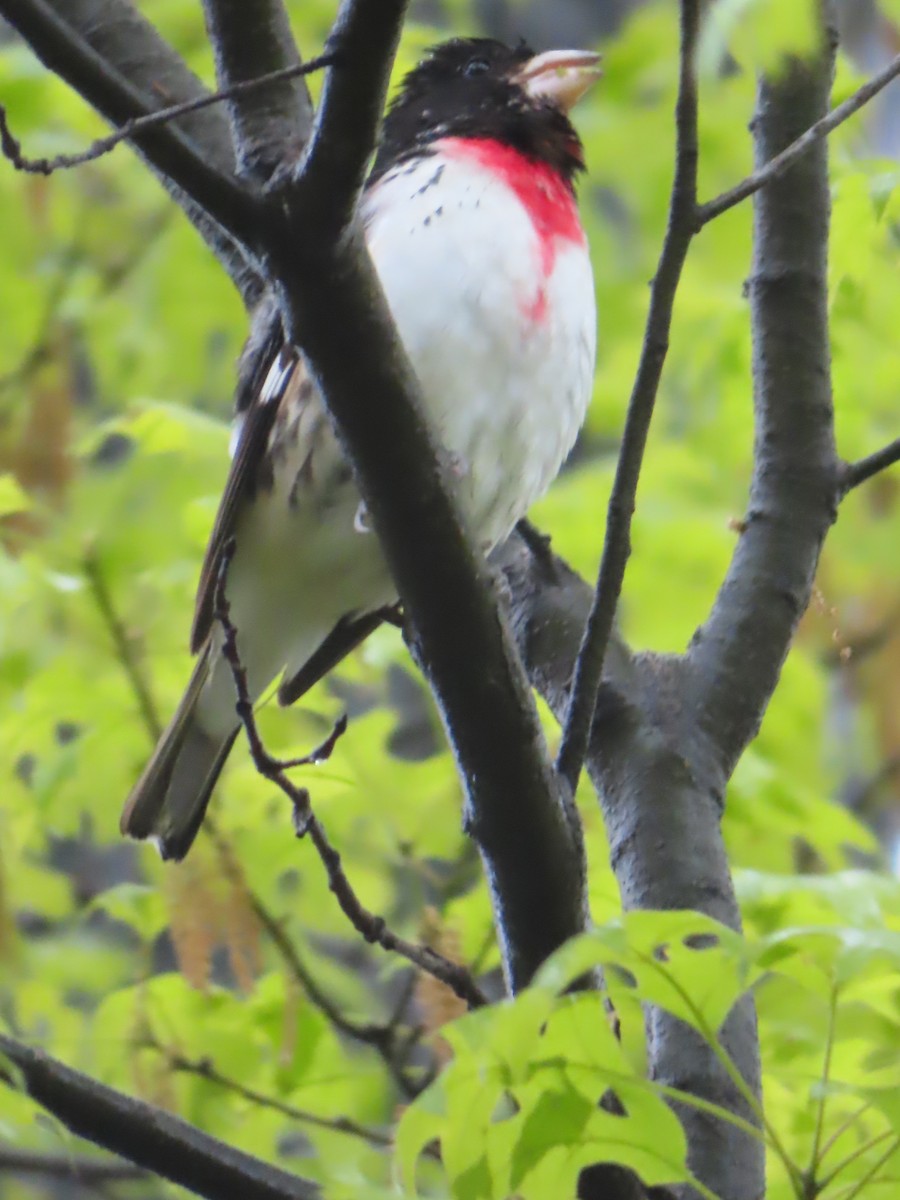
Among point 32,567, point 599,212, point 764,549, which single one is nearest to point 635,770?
point 764,549

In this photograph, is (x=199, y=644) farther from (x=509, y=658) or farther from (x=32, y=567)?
(x=509, y=658)

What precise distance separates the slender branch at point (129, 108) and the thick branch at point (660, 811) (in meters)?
1.04

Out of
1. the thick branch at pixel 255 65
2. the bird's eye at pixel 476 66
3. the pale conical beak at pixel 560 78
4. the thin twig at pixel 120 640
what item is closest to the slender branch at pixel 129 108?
the thick branch at pixel 255 65

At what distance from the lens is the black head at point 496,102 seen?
3.14 metres

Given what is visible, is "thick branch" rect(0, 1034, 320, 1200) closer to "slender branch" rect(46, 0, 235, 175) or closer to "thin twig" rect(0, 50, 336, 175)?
"thin twig" rect(0, 50, 336, 175)

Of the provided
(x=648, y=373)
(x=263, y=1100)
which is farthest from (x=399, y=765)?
(x=648, y=373)

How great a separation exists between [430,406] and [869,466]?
66cm

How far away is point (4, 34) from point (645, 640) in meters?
4.44

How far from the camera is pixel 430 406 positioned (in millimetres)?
2521

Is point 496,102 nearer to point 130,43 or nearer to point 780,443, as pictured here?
point 130,43

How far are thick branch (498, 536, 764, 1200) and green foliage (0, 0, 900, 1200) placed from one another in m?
0.12

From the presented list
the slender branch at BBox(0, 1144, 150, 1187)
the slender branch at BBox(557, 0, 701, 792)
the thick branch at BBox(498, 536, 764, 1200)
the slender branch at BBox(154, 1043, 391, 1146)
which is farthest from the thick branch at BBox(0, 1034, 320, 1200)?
the slender branch at BBox(154, 1043, 391, 1146)

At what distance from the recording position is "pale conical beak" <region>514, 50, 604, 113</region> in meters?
3.20

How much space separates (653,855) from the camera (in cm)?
229
